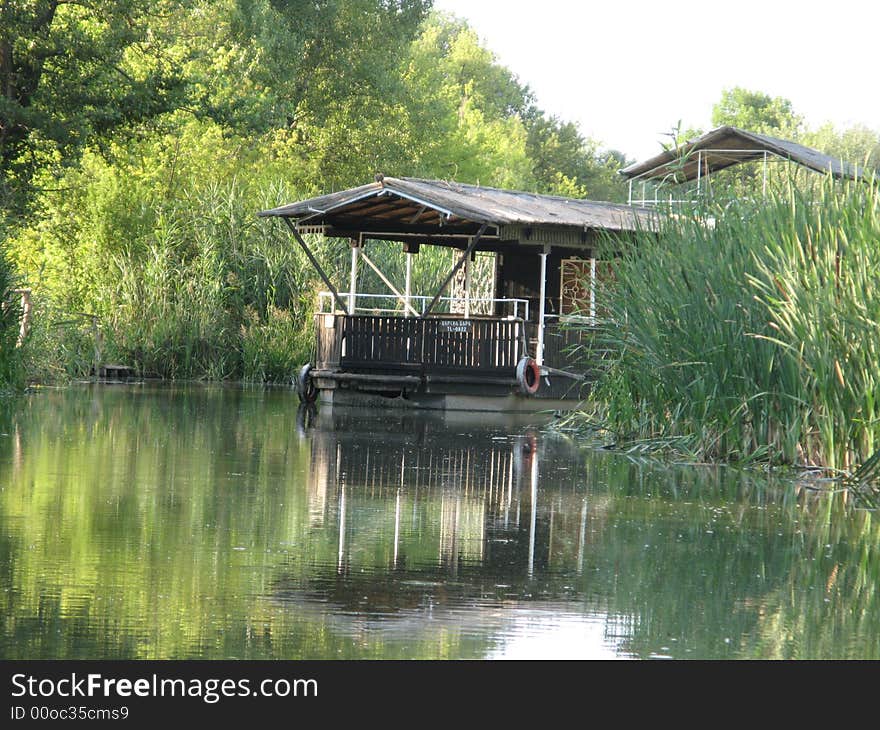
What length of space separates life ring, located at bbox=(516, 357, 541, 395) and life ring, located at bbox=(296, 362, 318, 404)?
3674mm

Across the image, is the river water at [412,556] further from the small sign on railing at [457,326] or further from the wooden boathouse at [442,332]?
the small sign on railing at [457,326]

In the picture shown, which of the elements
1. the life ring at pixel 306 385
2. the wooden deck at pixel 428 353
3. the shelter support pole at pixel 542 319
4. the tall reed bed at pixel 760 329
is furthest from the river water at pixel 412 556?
the shelter support pole at pixel 542 319

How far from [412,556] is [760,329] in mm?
7011

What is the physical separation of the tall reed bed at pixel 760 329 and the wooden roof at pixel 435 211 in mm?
8110

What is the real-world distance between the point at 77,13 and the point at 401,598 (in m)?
34.3

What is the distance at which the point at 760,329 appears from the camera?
15.7 m

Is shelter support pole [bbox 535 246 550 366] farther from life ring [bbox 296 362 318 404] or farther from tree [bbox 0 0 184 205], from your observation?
tree [bbox 0 0 184 205]

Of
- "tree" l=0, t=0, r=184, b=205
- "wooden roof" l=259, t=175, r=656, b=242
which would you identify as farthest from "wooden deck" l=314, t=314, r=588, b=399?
"tree" l=0, t=0, r=184, b=205

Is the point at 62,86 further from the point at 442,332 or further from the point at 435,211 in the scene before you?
the point at 442,332

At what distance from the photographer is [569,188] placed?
289 feet

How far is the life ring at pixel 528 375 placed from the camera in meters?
27.3

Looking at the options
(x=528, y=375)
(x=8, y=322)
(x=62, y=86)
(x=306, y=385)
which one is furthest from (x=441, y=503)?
(x=62, y=86)
